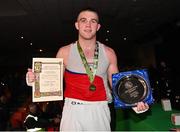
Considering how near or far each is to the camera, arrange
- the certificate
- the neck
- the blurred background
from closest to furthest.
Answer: the certificate → the neck → the blurred background

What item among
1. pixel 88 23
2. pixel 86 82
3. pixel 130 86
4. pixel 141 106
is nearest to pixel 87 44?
pixel 88 23

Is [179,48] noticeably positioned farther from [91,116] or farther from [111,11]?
[91,116]

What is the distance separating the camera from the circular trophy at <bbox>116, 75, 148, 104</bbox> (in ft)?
6.01

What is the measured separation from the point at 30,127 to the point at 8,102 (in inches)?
90.1

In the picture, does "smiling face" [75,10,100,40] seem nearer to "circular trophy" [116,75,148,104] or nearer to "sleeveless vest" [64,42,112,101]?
"sleeveless vest" [64,42,112,101]

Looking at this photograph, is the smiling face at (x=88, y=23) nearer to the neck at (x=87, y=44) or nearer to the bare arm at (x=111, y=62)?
the neck at (x=87, y=44)

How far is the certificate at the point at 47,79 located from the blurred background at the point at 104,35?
105 inches

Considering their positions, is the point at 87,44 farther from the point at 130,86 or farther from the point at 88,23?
the point at 130,86

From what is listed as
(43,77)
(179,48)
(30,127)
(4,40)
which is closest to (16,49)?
(4,40)

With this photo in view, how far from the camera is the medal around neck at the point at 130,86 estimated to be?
1829 mm

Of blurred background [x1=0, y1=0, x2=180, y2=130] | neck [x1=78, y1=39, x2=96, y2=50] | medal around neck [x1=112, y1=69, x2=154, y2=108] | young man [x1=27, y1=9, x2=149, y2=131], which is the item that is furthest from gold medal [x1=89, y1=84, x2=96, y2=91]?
blurred background [x1=0, y1=0, x2=180, y2=130]

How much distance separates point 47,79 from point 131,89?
0.52 metres

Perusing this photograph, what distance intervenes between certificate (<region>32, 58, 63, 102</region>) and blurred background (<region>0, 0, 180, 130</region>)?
2.67 m

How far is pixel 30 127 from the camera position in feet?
11.2
